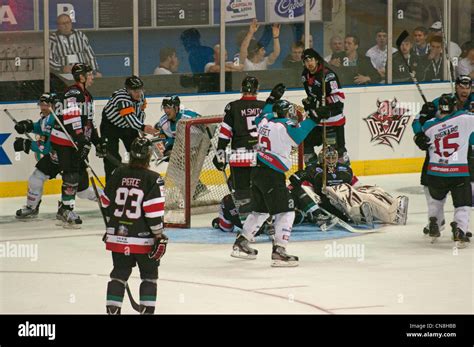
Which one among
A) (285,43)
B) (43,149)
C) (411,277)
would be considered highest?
(285,43)

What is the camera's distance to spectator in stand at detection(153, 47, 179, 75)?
43.9ft

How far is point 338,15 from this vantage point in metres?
14.2

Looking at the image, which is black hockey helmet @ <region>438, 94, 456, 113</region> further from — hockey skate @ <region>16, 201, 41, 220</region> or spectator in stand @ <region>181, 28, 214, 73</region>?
spectator in stand @ <region>181, 28, 214, 73</region>

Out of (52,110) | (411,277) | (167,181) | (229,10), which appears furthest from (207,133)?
(411,277)

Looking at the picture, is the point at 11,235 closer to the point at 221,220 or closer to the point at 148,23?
the point at 221,220

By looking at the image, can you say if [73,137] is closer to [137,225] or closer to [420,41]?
[137,225]

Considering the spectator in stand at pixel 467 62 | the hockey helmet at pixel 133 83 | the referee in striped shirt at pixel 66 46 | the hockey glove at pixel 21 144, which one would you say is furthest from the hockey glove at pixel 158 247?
the spectator in stand at pixel 467 62

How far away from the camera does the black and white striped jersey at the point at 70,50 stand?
41.9 ft

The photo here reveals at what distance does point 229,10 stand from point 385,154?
2.32 m

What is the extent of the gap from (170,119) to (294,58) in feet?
8.96

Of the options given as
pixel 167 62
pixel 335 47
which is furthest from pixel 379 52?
pixel 167 62

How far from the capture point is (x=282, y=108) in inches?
371

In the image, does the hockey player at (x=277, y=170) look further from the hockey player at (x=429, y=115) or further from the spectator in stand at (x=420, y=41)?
the spectator in stand at (x=420, y=41)

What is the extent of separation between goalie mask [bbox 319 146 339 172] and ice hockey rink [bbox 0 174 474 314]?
0.60 meters
